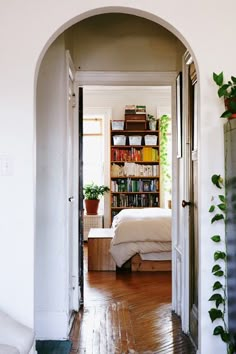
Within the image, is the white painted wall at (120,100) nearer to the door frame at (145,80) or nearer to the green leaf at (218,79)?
the door frame at (145,80)

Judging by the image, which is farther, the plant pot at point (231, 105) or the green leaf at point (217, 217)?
the green leaf at point (217, 217)

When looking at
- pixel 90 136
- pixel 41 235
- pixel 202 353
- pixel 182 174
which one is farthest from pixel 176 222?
pixel 90 136

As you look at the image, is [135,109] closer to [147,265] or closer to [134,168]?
[134,168]

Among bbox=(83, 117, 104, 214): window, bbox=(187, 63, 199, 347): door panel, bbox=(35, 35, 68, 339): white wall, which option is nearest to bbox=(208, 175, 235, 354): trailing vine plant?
bbox=(187, 63, 199, 347): door panel

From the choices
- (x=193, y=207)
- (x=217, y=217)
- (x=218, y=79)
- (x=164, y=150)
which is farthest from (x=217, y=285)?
(x=164, y=150)

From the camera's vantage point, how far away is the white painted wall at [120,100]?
26.2ft

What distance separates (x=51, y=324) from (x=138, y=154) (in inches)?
198

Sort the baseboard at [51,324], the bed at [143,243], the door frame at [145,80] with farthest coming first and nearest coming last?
the bed at [143,243] < the door frame at [145,80] < the baseboard at [51,324]

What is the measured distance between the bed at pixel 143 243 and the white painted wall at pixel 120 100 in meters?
2.45

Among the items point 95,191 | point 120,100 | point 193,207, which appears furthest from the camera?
point 120,100

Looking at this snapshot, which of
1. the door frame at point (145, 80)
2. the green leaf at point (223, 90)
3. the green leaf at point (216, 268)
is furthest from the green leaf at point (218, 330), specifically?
the door frame at point (145, 80)

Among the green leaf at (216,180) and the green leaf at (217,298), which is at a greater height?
the green leaf at (216,180)

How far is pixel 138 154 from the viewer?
312 inches

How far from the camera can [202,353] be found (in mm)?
2381
